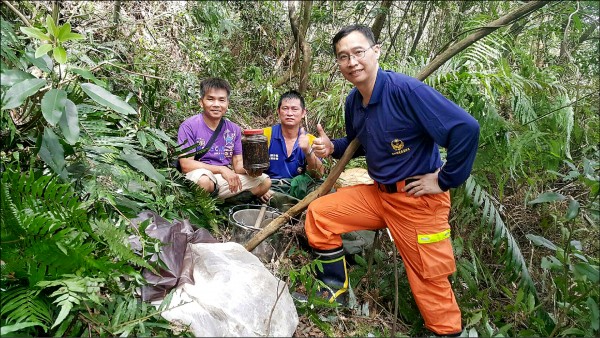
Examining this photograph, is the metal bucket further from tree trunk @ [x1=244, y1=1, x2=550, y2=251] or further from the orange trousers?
the orange trousers

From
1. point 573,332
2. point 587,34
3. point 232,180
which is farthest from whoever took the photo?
point 587,34

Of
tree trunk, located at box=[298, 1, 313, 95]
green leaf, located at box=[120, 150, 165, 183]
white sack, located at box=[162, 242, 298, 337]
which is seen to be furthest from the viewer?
Result: tree trunk, located at box=[298, 1, 313, 95]

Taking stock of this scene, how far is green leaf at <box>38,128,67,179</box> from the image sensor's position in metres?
1.92

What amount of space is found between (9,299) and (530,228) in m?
3.37

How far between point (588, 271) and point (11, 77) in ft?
8.38

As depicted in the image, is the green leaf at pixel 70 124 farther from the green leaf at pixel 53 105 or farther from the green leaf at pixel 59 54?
the green leaf at pixel 59 54

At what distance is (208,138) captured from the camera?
12.6 ft

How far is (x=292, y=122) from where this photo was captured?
390 centimetres

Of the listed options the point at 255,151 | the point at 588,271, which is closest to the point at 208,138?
the point at 255,151

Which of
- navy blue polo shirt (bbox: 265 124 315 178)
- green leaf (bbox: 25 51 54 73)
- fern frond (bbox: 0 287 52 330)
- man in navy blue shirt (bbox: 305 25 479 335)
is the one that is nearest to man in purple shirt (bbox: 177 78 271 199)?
navy blue polo shirt (bbox: 265 124 315 178)

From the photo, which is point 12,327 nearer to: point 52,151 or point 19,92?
point 52,151

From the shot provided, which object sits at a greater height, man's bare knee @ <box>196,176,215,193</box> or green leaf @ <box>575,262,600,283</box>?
green leaf @ <box>575,262,600,283</box>

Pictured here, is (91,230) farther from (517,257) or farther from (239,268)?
(517,257)

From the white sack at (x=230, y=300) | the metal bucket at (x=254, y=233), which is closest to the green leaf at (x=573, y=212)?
the white sack at (x=230, y=300)
